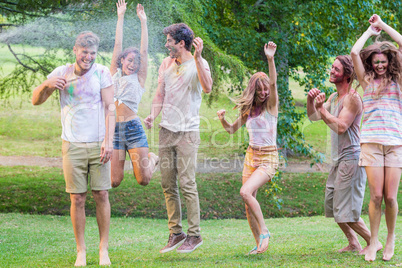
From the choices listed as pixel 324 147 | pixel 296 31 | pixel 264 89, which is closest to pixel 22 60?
pixel 296 31

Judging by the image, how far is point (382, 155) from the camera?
4309 millimetres

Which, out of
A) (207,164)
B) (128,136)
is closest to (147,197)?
(207,164)

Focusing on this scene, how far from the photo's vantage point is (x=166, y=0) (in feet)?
26.6

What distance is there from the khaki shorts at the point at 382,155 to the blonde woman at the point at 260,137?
840 mm

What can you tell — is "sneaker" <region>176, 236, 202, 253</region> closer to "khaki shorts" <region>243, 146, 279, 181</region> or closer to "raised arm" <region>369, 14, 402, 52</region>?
"khaki shorts" <region>243, 146, 279, 181</region>

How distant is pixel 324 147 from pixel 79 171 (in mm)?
14179

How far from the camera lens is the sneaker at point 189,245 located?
4675mm

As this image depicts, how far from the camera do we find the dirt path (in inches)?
553

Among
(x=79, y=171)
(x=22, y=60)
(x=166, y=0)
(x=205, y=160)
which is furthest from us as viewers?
(x=205, y=160)

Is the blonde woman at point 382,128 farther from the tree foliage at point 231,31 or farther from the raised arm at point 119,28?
the tree foliage at point 231,31

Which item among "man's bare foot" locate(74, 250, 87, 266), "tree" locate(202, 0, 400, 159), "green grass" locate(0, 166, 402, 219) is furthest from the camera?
"green grass" locate(0, 166, 402, 219)

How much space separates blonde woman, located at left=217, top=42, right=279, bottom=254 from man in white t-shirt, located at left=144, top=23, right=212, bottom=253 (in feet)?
1.17

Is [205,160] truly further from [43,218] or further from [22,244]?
[22,244]

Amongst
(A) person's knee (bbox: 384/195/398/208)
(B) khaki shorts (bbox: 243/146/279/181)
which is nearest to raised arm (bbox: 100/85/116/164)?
(B) khaki shorts (bbox: 243/146/279/181)
